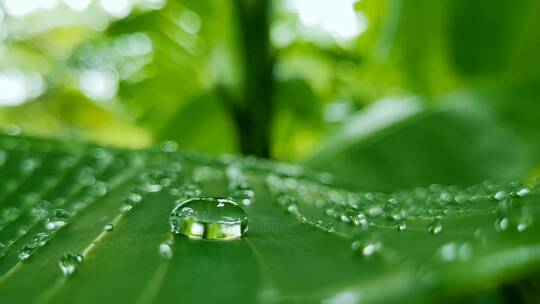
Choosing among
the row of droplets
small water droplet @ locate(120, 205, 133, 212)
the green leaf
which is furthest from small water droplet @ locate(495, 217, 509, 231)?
the green leaf

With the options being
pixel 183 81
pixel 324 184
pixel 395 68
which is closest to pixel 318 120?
pixel 395 68

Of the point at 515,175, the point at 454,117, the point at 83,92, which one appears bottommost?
the point at 515,175

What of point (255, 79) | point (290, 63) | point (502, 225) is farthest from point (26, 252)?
point (290, 63)

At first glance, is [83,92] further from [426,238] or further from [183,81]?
[426,238]

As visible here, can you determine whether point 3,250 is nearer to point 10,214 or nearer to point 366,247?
point 10,214

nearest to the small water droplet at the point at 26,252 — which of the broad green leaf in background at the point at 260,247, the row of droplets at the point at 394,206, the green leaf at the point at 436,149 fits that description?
the broad green leaf in background at the point at 260,247
